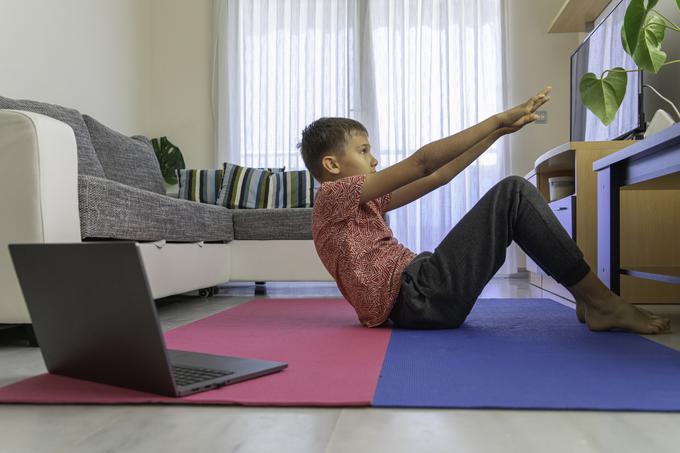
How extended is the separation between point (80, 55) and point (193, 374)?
11.5 ft

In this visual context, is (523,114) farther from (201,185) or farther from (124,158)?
(201,185)

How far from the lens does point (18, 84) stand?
11.5ft

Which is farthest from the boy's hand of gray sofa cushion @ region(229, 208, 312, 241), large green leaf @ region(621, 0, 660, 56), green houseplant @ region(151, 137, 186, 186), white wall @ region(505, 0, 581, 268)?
green houseplant @ region(151, 137, 186, 186)

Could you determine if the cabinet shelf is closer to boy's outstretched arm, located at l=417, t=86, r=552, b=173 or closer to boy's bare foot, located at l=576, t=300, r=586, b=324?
boy's bare foot, located at l=576, t=300, r=586, b=324

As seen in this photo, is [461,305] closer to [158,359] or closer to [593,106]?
[158,359]

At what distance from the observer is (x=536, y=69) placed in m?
4.85

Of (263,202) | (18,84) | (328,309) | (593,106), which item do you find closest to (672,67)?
(593,106)

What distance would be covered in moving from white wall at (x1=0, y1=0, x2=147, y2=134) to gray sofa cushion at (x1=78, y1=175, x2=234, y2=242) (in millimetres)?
1244

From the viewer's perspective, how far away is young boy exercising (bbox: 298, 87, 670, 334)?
5.51 feet

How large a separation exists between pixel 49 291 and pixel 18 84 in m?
2.73

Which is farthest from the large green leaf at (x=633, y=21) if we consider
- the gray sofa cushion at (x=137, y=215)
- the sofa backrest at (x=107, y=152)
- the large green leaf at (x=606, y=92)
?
the sofa backrest at (x=107, y=152)

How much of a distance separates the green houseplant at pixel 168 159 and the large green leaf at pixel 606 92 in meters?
3.26

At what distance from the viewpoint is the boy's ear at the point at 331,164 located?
6.17 feet

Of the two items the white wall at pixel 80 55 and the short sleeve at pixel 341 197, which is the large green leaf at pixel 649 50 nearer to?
the short sleeve at pixel 341 197
